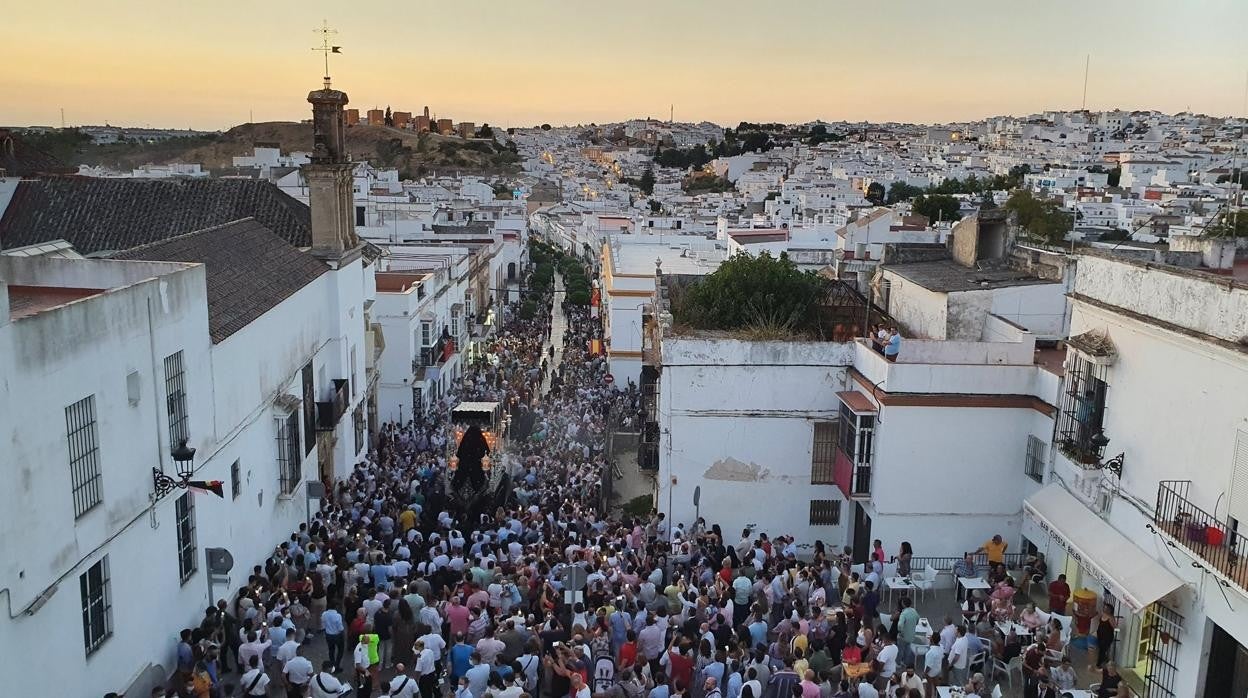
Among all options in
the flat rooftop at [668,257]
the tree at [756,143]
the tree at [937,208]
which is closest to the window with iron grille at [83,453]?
the flat rooftop at [668,257]

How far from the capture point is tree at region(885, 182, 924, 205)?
3599 inches

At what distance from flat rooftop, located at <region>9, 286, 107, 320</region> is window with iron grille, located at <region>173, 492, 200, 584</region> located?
2848 millimetres

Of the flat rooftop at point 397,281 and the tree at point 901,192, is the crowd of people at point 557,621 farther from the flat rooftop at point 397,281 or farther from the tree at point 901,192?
the tree at point 901,192

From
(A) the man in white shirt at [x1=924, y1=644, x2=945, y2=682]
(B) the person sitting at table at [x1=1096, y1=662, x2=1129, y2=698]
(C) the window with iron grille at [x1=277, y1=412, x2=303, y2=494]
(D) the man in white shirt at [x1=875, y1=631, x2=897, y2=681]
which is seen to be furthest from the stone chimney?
(B) the person sitting at table at [x1=1096, y1=662, x2=1129, y2=698]

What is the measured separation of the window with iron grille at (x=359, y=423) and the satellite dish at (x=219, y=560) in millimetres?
9424

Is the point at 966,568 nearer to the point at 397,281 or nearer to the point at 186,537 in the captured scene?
the point at 186,537

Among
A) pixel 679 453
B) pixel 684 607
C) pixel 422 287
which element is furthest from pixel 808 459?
pixel 422 287

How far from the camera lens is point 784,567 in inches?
573

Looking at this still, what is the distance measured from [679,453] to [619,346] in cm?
1619

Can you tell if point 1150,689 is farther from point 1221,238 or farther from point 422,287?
point 422,287

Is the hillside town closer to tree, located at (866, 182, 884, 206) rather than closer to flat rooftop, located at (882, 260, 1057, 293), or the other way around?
flat rooftop, located at (882, 260, 1057, 293)

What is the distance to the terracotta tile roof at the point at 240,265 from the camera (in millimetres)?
15172

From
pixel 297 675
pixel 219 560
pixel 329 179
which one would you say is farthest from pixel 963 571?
pixel 329 179

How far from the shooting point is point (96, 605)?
34.7 feet
